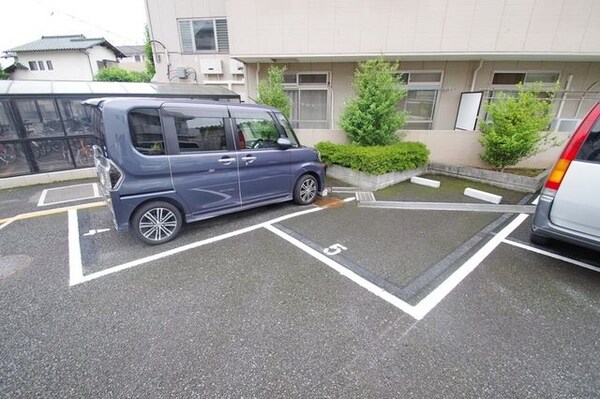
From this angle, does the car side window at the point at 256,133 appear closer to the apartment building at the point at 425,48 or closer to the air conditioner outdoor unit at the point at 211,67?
the apartment building at the point at 425,48

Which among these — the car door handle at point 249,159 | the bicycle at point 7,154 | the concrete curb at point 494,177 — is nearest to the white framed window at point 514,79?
the concrete curb at point 494,177

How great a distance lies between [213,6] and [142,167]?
8849 mm

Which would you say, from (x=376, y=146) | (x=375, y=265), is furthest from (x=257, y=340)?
(x=376, y=146)

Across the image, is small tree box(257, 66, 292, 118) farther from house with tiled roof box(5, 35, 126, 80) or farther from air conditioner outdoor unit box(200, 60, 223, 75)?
house with tiled roof box(5, 35, 126, 80)

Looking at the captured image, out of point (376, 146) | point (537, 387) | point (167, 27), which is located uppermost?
point (167, 27)

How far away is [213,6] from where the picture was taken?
30.0 ft

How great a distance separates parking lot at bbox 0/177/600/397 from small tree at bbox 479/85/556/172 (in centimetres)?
273

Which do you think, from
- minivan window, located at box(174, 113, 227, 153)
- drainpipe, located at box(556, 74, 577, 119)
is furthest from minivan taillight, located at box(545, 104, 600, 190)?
drainpipe, located at box(556, 74, 577, 119)

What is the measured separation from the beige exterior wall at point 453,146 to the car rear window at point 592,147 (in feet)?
15.0

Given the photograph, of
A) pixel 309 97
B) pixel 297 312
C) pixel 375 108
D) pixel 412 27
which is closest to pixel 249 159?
pixel 297 312

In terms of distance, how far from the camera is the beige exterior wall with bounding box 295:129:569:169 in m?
6.84

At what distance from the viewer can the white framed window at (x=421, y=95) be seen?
7863mm

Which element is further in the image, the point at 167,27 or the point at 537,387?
the point at 167,27

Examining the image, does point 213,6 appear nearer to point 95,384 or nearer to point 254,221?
point 254,221
